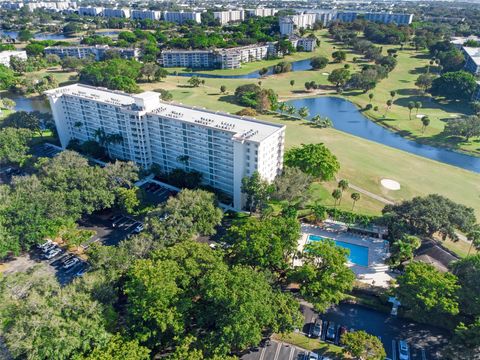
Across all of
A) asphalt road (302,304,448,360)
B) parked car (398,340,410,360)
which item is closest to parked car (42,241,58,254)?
asphalt road (302,304,448,360)

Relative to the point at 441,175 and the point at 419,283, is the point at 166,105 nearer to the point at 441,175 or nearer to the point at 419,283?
the point at 419,283

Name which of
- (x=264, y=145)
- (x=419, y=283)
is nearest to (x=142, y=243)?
(x=264, y=145)

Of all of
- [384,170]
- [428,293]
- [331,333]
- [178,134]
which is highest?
[178,134]

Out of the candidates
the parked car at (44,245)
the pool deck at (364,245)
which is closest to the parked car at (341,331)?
the pool deck at (364,245)

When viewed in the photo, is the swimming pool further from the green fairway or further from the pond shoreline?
the pond shoreline

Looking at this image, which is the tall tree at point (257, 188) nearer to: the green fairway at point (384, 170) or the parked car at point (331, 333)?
the green fairway at point (384, 170)

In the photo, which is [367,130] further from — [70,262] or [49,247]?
[49,247]

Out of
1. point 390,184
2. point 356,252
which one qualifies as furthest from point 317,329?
point 390,184

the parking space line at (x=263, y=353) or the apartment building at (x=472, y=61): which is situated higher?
the apartment building at (x=472, y=61)
